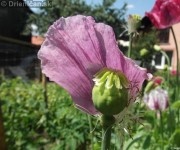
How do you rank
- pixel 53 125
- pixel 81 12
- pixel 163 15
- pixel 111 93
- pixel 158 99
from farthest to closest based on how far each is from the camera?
pixel 81 12, pixel 53 125, pixel 158 99, pixel 163 15, pixel 111 93

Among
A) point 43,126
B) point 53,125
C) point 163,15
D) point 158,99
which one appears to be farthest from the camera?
point 43,126

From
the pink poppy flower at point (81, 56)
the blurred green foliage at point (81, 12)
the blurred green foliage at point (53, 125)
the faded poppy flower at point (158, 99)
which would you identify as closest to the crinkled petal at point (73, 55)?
the pink poppy flower at point (81, 56)

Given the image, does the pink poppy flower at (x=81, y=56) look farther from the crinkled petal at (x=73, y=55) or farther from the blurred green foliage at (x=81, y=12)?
the blurred green foliage at (x=81, y=12)

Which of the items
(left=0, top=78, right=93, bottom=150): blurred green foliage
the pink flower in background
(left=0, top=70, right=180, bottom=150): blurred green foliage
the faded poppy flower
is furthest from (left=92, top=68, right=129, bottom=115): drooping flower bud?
(left=0, top=78, right=93, bottom=150): blurred green foliage

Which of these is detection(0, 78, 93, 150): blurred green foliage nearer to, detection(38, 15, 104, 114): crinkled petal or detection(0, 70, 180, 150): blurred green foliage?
detection(0, 70, 180, 150): blurred green foliage

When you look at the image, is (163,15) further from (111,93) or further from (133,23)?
(111,93)

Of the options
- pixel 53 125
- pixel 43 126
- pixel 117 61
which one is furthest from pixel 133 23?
pixel 43 126
